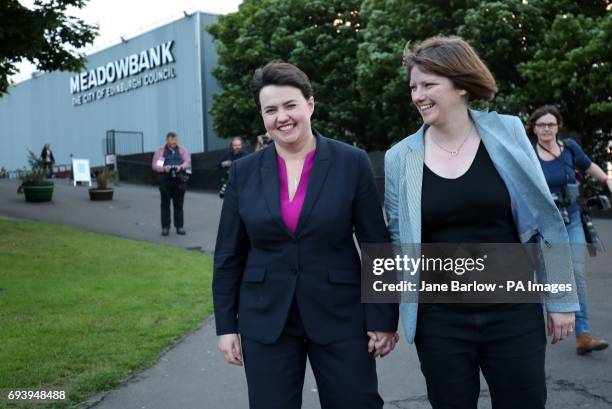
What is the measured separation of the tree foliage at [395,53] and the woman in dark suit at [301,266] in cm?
1401

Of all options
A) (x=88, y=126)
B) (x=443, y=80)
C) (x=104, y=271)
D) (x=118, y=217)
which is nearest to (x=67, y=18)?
(x=118, y=217)

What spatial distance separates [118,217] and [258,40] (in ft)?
49.4

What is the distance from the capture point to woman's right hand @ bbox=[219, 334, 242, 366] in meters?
2.96

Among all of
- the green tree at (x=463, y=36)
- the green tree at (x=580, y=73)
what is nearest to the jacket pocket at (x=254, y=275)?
the green tree at (x=580, y=73)

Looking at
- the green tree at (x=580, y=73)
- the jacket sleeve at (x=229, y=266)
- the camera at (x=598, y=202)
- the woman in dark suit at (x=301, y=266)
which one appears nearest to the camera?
the woman in dark suit at (x=301, y=266)

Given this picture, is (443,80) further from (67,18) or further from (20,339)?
(67,18)

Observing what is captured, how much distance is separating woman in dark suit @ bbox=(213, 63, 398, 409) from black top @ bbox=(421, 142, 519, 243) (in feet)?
0.76

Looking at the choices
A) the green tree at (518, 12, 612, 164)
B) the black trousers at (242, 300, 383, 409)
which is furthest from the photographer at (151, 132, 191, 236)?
the black trousers at (242, 300, 383, 409)

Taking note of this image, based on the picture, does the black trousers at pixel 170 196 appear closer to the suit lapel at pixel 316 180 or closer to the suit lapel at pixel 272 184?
the suit lapel at pixel 272 184

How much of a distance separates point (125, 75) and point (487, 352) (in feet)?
140

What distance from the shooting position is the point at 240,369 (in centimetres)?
554

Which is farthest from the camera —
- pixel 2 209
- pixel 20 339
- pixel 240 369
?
pixel 2 209

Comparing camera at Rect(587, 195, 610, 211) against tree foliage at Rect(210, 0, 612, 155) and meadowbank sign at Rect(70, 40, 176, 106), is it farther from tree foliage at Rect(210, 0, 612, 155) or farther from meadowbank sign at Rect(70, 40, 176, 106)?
meadowbank sign at Rect(70, 40, 176, 106)

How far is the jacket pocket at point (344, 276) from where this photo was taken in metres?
2.79
